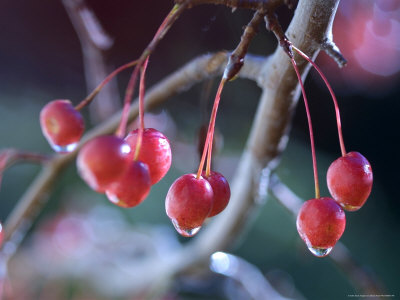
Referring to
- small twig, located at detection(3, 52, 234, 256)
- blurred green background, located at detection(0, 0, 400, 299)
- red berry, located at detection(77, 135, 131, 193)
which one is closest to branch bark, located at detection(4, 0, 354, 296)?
small twig, located at detection(3, 52, 234, 256)

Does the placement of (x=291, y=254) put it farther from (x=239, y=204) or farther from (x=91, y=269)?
(x=239, y=204)

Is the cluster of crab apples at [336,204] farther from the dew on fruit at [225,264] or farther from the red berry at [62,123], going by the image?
the dew on fruit at [225,264]

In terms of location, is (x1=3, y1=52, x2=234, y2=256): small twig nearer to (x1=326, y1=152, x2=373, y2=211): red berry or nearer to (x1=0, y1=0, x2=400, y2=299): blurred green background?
(x1=326, y1=152, x2=373, y2=211): red berry

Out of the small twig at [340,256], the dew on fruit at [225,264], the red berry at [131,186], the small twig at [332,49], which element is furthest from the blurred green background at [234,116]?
the red berry at [131,186]

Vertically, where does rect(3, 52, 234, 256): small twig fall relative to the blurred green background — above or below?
above

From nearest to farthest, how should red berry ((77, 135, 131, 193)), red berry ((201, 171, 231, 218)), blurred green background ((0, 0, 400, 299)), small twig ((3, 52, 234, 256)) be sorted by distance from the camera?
red berry ((77, 135, 131, 193)) < red berry ((201, 171, 231, 218)) < small twig ((3, 52, 234, 256)) < blurred green background ((0, 0, 400, 299))

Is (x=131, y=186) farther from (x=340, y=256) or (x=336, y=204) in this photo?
(x=340, y=256)

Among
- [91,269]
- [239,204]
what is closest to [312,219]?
[239,204]

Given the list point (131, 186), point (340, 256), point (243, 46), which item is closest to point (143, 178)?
point (131, 186)
